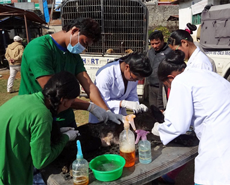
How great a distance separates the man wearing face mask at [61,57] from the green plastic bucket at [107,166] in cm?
74

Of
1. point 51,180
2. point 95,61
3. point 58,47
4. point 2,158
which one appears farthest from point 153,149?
point 95,61

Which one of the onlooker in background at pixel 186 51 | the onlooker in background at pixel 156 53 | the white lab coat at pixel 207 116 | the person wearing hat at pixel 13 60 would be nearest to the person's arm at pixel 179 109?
the white lab coat at pixel 207 116

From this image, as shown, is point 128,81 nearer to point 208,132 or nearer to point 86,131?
point 86,131

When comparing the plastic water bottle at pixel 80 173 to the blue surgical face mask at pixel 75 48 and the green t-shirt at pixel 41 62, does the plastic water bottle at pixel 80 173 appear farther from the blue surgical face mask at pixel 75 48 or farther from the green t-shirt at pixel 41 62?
the blue surgical face mask at pixel 75 48

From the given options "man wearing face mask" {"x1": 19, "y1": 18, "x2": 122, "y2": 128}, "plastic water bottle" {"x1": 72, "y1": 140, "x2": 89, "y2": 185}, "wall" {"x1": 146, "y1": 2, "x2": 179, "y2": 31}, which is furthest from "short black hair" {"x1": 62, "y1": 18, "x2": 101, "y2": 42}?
"wall" {"x1": 146, "y1": 2, "x2": 179, "y2": 31}

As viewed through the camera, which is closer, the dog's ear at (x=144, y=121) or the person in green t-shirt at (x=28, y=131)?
the person in green t-shirt at (x=28, y=131)

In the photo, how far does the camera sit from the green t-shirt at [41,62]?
1.96 meters

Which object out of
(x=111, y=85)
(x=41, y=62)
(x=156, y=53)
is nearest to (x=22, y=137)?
(x=41, y=62)

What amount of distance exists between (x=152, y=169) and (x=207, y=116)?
0.57m

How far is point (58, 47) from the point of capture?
7.28 feet

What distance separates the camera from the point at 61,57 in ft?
7.32

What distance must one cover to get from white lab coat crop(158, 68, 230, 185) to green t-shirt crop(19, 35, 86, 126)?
1137 mm

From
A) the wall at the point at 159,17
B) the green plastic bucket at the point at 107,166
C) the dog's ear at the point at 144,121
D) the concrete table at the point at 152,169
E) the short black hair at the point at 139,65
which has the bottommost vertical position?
the concrete table at the point at 152,169

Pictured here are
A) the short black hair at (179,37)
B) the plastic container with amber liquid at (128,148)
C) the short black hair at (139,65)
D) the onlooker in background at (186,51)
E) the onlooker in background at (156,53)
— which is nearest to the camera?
the plastic container with amber liquid at (128,148)
